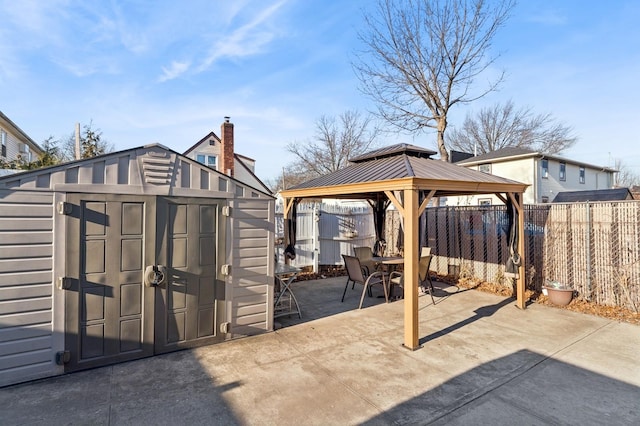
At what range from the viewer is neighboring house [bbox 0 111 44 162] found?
12529 mm

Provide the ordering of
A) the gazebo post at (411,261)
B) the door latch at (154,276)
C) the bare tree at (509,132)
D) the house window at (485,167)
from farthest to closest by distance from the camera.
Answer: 1. the bare tree at (509,132)
2. the house window at (485,167)
3. the gazebo post at (411,261)
4. the door latch at (154,276)

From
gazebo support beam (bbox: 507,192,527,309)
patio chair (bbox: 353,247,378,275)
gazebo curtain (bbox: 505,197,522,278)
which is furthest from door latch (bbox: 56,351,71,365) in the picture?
gazebo support beam (bbox: 507,192,527,309)

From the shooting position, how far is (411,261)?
4.06m

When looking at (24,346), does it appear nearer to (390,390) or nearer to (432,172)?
(390,390)

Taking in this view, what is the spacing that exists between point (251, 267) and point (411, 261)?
2112 millimetres

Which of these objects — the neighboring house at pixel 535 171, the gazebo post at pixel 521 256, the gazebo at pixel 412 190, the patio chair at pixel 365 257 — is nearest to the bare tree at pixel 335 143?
the neighboring house at pixel 535 171

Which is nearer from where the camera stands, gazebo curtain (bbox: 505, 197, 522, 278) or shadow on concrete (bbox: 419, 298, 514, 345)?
shadow on concrete (bbox: 419, 298, 514, 345)

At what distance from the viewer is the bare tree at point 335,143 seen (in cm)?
2317

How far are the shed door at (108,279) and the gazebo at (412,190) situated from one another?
294 centimetres

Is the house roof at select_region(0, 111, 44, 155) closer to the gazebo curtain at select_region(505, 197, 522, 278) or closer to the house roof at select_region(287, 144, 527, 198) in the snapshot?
the house roof at select_region(287, 144, 527, 198)

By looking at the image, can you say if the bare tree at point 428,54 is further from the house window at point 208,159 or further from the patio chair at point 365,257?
the house window at point 208,159

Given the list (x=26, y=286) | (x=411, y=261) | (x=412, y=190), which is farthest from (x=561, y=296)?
(x=26, y=286)

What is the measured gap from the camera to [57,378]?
320 cm

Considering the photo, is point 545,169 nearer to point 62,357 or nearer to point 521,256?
point 521,256
